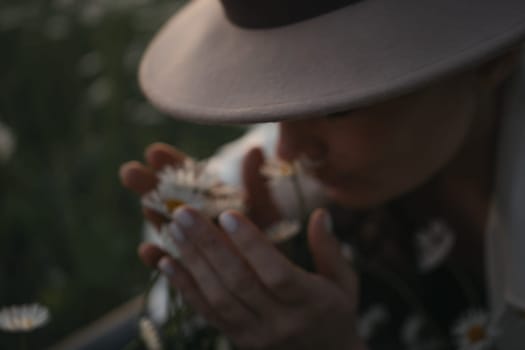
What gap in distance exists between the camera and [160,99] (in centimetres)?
71

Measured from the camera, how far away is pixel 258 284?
0.69 metres

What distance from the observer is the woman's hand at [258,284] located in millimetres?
659

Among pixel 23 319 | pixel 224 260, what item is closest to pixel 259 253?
pixel 224 260

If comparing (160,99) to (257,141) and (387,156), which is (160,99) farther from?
(257,141)

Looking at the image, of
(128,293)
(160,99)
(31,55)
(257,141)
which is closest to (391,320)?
(257,141)

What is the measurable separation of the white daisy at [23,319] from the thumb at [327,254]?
31 centimetres

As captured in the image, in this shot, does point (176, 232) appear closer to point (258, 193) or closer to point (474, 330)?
point (258, 193)

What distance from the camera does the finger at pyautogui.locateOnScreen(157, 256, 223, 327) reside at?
27.8 inches

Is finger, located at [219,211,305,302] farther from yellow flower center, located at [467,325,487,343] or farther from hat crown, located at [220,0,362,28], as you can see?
yellow flower center, located at [467,325,487,343]

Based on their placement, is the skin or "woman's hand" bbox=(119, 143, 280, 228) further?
"woman's hand" bbox=(119, 143, 280, 228)

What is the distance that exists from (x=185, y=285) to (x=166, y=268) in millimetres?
29

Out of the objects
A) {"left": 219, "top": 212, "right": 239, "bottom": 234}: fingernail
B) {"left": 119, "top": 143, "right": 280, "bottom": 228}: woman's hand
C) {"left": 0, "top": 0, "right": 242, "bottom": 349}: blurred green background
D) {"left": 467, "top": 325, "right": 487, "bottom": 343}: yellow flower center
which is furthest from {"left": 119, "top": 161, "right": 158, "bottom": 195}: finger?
{"left": 467, "top": 325, "right": 487, "bottom": 343}: yellow flower center

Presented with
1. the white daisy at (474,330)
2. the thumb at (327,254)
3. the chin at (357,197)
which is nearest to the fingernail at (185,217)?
the thumb at (327,254)

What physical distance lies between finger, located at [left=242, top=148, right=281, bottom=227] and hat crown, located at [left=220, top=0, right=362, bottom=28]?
0.96 ft
